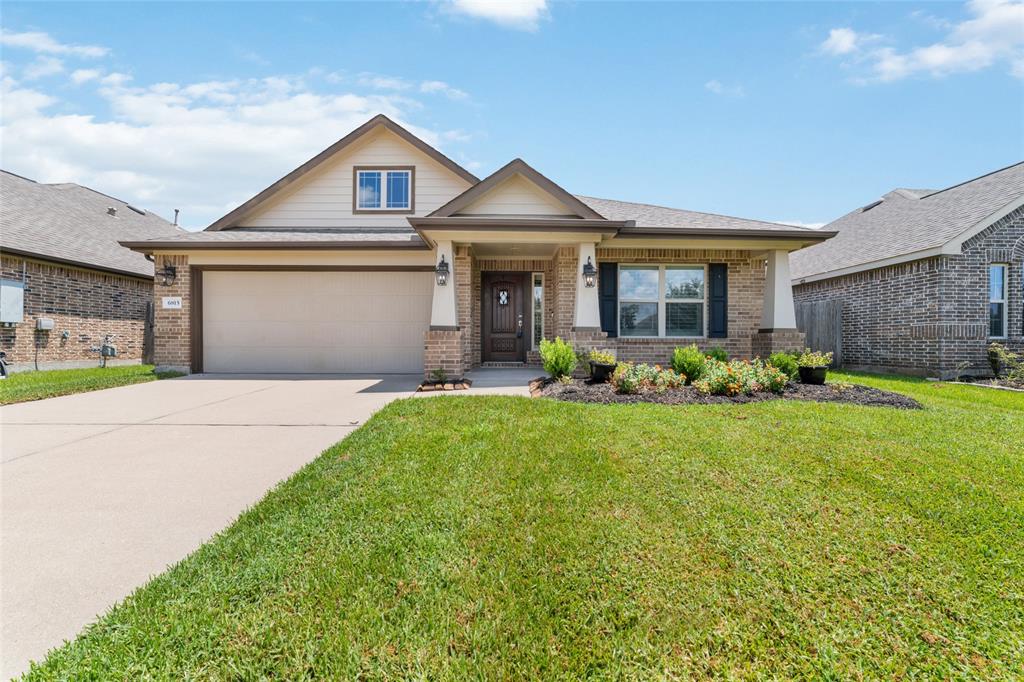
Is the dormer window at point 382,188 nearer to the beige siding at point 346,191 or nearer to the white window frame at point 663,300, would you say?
the beige siding at point 346,191

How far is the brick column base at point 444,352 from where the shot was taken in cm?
816

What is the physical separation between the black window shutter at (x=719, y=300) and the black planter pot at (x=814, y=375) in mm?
2715

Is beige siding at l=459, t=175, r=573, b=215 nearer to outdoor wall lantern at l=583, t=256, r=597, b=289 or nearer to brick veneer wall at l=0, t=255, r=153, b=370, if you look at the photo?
outdoor wall lantern at l=583, t=256, r=597, b=289

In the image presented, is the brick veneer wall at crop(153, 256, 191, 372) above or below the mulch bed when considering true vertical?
above

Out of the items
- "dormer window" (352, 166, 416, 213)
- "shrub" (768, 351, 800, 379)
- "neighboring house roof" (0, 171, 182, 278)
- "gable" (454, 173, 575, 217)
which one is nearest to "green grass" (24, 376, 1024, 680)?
"shrub" (768, 351, 800, 379)

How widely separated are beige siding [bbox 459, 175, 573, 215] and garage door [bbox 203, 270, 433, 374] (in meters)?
2.40

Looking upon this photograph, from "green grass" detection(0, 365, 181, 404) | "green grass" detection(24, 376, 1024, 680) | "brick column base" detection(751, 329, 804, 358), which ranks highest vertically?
"brick column base" detection(751, 329, 804, 358)

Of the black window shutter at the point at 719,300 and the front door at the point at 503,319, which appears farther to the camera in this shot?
the front door at the point at 503,319

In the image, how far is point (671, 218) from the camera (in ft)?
32.7

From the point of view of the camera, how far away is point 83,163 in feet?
42.5

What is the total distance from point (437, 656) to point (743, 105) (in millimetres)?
10622

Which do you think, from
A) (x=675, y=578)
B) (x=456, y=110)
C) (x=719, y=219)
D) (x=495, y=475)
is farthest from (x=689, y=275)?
(x=675, y=578)

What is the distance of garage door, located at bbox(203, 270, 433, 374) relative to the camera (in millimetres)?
10273

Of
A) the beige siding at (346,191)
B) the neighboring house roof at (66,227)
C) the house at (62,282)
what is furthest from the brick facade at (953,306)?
the house at (62,282)
